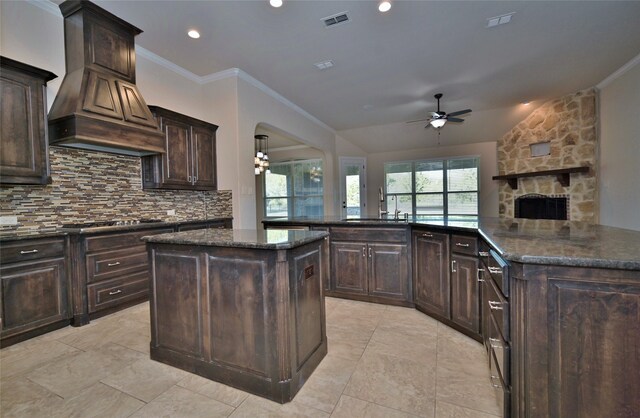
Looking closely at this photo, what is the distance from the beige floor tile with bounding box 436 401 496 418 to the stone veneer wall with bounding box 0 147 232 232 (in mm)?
3460

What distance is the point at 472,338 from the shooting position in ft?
7.54

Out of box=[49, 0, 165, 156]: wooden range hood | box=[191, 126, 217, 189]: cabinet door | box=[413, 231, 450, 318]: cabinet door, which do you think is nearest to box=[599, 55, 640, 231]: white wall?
box=[413, 231, 450, 318]: cabinet door

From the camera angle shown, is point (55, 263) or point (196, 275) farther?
point (55, 263)

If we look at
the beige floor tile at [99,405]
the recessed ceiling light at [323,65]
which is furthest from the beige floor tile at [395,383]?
the recessed ceiling light at [323,65]

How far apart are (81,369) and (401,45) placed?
14.4 feet

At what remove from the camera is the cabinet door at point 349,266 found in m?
3.17

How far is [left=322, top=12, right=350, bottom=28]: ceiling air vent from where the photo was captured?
286 cm

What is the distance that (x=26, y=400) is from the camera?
165 cm

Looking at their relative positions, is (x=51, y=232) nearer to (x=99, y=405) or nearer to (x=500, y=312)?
(x=99, y=405)

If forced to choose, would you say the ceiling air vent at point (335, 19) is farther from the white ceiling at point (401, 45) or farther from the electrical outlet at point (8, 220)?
the electrical outlet at point (8, 220)

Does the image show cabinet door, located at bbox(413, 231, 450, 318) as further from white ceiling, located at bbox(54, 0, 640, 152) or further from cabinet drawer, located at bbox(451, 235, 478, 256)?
white ceiling, located at bbox(54, 0, 640, 152)

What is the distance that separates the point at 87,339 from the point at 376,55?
4.35 m

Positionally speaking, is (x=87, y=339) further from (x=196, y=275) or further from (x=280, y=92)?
(x=280, y=92)

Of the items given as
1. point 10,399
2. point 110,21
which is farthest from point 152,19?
point 10,399
